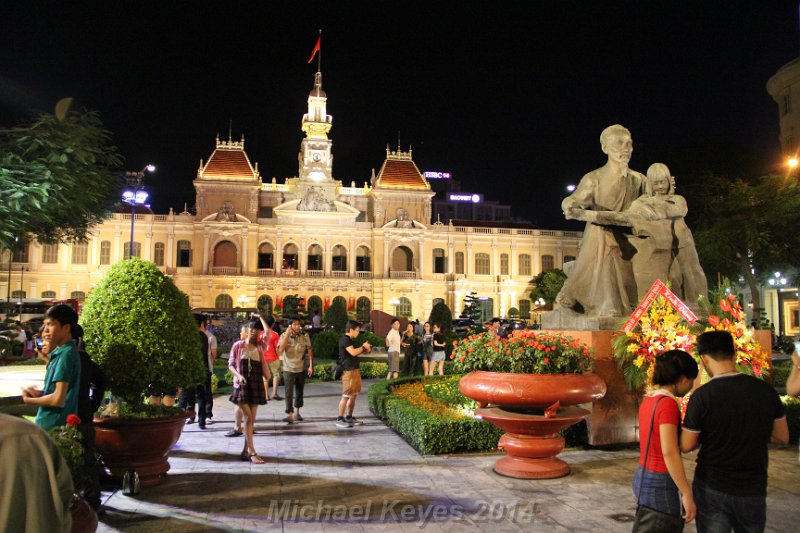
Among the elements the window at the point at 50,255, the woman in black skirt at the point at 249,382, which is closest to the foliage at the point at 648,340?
the woman in black skirt at the point at 249,382

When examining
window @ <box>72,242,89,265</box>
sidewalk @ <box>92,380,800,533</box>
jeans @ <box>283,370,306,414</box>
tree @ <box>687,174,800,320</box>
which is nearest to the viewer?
sidewalk @ <box>92,380,800,533</box>

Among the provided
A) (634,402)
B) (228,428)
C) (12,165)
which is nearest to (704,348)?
(634,402)

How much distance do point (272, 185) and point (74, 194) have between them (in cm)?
3624

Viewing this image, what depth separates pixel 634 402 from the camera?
278 inches

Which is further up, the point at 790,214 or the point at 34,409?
the point at 790,214

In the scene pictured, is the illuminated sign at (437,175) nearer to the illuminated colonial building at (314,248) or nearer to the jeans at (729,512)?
the illuminated colonial building at (314,248)

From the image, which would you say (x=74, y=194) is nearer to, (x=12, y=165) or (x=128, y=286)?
(x=12, y=165)

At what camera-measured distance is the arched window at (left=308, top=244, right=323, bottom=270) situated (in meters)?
48.2

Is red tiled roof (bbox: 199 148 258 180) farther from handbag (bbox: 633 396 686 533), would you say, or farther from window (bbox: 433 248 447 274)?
handbag (bbox: 633 396 686 533)

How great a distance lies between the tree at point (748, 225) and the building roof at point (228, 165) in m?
34.7

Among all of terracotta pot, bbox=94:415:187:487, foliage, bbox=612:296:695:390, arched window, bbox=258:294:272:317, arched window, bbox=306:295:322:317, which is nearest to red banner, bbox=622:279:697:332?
foliage, bbox=612:296:695:390

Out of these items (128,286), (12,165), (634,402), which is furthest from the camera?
(12,165)

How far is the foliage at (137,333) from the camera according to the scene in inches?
227

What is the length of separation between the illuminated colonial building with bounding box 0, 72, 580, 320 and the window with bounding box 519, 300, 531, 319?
0.31ft
